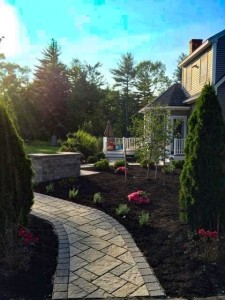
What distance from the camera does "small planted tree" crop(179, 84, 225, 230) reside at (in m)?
4.34

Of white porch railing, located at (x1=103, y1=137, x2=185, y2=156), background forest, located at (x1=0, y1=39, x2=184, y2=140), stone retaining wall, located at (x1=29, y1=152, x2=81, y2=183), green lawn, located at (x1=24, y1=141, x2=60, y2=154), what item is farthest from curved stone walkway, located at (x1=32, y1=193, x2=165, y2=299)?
background forest, located at (x1=0, y1=39, x2=184, y2=140)

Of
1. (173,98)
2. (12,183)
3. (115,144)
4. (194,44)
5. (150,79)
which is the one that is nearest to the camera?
(12,183)

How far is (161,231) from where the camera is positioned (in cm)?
478

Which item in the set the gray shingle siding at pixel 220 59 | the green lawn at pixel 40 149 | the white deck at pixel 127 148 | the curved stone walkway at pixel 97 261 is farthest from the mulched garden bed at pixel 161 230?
the green lawn at pixel 40 149

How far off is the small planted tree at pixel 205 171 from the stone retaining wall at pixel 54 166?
4994 millimetres

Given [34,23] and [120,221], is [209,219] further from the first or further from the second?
[34,23]

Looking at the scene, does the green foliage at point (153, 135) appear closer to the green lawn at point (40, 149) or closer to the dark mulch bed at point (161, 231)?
the dark mulch bed at point (161, 231)

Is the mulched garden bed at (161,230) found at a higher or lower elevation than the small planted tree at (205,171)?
lower

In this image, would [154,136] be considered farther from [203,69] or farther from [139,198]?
[203,69]

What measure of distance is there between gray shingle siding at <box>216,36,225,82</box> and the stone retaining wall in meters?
8.53

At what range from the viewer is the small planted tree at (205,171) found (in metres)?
4.34

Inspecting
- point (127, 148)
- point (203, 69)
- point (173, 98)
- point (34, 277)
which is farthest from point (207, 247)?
point (173, 98)

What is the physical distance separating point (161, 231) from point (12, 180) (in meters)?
2.34

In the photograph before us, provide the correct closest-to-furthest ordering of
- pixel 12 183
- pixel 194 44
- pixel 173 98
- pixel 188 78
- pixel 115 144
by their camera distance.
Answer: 1. pixel 12 183
2. pixel 173 98
3. pixel 188 78
4. pixel 194 44
5. pixel 115 144
